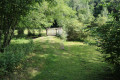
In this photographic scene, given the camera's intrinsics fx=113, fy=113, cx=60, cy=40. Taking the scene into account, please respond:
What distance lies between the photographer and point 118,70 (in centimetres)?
440

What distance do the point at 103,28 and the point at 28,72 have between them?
374 centimetres

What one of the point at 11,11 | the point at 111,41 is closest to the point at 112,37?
the point at 111,41

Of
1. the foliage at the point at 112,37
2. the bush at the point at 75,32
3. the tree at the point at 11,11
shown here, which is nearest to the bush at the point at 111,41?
the foliage at the point at 112,37

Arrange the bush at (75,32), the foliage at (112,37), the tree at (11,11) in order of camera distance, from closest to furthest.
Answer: the foliage at (112,37)
the tree at (11,11)
the bush at (75,32)

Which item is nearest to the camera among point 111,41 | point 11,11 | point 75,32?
point 111,41

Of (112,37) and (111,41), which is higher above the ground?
(112,37)

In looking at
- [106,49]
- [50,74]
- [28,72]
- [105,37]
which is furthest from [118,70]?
[28,72]

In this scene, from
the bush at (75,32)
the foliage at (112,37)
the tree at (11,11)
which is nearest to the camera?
the foliage at (112,37)

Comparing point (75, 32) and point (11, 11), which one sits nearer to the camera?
point (11, 11)

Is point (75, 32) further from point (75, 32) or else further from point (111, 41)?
point (111, 41)

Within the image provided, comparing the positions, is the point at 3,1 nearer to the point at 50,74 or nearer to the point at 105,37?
the point at 50,74

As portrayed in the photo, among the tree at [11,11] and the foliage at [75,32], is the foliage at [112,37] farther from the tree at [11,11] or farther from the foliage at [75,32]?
the foliage at [75,32]

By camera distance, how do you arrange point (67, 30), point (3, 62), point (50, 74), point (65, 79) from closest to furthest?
point (3, 62)
point (65, 79)
point (50, 74)
point (67, 30)

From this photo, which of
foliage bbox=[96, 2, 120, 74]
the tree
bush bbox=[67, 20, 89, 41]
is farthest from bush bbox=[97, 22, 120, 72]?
bush bbox=[67, 20, 89, 41]
